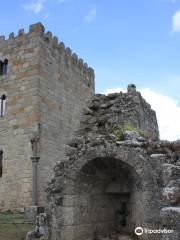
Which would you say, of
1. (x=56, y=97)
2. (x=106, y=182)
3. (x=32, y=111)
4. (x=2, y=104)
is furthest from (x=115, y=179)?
(x=2, y=104)

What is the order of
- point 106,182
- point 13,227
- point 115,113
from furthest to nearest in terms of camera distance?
point 13,227, point 115,113, point 106,182

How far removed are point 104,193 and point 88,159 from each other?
1.13 meters

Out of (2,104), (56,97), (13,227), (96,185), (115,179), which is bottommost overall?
(13,227)

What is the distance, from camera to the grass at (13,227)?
902 centimetres

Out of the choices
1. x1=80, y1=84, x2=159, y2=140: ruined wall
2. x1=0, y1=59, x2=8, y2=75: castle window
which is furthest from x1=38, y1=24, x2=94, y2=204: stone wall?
x1=80, y1=84, x2=159, y2=140: ruined wall

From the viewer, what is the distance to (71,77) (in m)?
18.7

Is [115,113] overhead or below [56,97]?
below

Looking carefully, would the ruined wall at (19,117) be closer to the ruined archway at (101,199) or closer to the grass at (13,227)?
the grass at (13,227)

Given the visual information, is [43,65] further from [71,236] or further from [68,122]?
[71,236]

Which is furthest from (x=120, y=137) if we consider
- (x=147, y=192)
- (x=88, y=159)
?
(x=147, y=192)

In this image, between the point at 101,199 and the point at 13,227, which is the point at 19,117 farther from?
the point at 101,199

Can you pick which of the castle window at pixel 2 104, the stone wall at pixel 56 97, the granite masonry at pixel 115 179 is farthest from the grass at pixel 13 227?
the castle window at pixel 2 104

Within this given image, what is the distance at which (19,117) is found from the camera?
15.9m

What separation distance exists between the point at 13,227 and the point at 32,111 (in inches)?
241
